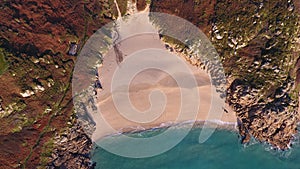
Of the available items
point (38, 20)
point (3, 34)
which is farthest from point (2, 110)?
point (38, 20)

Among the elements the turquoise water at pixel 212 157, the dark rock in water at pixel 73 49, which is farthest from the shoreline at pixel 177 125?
the dark rock in water at pixel 73 49

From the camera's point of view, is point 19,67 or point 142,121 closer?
point 19,67

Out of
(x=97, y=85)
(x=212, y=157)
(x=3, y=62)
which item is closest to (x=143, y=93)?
(x=97, y=85)

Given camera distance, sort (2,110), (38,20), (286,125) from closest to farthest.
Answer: (2,110)
(38,20)
(286,125)

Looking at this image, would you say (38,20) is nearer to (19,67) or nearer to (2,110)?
(19,67)

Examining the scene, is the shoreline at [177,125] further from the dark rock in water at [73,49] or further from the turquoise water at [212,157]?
the dark rock in water at [73,49]
